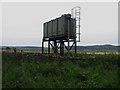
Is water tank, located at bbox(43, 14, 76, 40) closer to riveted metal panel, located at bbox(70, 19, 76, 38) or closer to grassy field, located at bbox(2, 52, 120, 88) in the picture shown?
riveted metal panel, located at bbox(70, 19, 76, 38)

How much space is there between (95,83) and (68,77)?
1348 millimetres

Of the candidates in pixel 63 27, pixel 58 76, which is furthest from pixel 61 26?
pixel 58 76

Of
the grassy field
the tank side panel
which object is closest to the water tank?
the tank side panel

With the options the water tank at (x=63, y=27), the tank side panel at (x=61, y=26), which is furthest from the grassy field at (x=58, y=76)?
the tank side panel at (x=61, y=26)

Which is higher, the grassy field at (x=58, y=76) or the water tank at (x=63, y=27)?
the water tank at (x=63, y=27)

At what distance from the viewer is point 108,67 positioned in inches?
580

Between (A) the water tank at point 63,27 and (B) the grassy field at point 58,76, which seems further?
(A) the water tank at point 63,27

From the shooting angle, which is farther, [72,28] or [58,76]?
[72,28]

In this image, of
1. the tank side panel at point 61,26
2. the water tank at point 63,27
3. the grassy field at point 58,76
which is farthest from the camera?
the tank side panel at point 61,26

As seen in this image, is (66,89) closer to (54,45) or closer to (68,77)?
(68,77)

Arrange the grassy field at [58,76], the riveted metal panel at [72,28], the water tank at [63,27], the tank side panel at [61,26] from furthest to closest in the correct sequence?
the riveted metal panel at [72,28], the tank side panel at [61,26], the water tank at [63,27], the grassy field at [58,76]

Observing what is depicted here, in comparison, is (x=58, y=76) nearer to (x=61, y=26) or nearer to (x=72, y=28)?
(x=61, y=26)

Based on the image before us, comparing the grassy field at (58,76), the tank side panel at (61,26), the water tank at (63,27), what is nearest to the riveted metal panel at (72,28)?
the water tank at (63,27)

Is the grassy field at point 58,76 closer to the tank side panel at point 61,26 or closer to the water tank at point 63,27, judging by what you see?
the water tank at point 63,27
